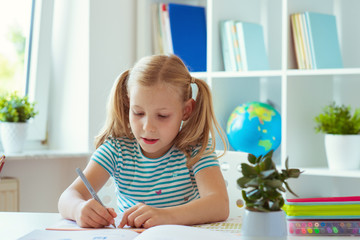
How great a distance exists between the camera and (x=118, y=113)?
1.51 meters

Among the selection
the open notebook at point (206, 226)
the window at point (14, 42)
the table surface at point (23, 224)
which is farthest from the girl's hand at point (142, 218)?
the window at point (14, 42)

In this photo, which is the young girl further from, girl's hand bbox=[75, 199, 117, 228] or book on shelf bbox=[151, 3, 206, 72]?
book on shelf bbox=[151, 3, 206, 72]

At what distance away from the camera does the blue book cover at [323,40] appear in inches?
88.5

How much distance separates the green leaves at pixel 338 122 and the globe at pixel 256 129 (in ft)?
0.67

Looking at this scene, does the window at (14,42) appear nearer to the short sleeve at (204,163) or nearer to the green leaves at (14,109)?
the green leaves at (14,109)

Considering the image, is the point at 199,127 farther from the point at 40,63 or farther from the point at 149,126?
the point at 40,63

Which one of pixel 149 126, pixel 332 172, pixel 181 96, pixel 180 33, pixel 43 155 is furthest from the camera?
pixel 180 33

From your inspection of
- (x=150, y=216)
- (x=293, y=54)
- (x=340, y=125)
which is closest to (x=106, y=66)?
(x=293, y=54)

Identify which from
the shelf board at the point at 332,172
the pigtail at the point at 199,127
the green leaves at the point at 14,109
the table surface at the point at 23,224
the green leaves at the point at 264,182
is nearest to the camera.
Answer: the green leaves at the point at 264,182

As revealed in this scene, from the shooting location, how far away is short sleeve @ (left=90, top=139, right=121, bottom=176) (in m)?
1.45

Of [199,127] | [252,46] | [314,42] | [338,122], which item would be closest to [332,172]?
[338,122]

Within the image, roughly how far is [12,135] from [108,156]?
882 millimetres

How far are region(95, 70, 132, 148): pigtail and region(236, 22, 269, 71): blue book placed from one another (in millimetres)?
1005

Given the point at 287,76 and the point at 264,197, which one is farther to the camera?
the point at 287,76
